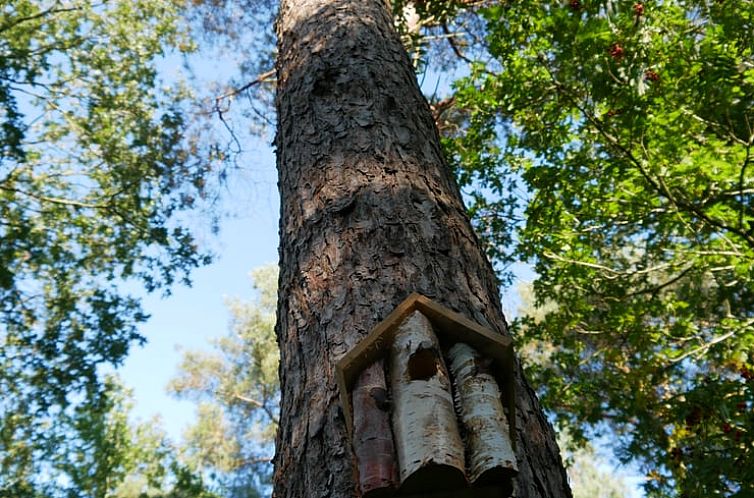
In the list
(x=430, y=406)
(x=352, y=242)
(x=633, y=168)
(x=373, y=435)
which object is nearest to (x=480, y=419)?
(x=430, y=406)

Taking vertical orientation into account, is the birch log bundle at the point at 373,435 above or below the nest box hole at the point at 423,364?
below

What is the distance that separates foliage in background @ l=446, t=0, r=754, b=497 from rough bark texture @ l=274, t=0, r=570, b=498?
2.37 m

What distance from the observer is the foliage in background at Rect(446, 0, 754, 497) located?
162 inches

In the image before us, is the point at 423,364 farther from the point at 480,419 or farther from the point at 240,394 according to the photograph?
the point at 240,394

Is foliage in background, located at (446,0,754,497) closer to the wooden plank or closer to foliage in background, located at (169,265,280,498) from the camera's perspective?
the wooden plank

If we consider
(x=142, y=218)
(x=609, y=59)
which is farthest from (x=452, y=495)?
(x=142, y=218)

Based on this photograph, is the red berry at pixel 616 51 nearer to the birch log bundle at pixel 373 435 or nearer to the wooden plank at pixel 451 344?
the wooden plank at pixel 451 344

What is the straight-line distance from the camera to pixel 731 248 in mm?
4801

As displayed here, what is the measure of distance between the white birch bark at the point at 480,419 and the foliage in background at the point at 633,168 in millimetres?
2719

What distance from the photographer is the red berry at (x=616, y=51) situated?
4309 mm

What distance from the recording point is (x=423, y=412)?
40.5 inches

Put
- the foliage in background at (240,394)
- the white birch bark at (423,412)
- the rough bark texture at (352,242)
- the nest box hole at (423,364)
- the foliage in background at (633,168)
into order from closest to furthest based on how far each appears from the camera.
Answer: the white birch bark at (423,412) < the nest box hole at (423,364) < the rough bark texture at (352,242) < the foliage in background at (633,168) < the foliage in background at (240,394)

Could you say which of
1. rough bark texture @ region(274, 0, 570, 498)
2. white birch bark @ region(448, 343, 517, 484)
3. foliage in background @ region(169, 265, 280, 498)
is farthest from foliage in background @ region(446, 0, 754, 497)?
foliage in background @ region(169, 265, 280, 498)

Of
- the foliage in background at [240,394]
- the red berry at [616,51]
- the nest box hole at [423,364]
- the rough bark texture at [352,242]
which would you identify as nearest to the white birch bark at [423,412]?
the nest box hole at [423,364]
